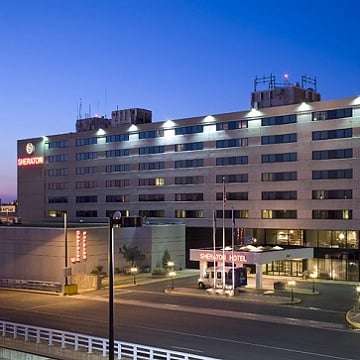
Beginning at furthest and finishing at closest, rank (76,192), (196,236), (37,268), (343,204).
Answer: (76,192) < (196,236) < (343,204) < (37,268)

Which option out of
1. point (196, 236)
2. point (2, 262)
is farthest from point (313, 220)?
point (2, 262)

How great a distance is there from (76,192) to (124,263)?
30.4 m

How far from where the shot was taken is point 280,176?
7125 centimetres

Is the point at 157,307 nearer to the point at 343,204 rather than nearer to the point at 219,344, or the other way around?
the point at 219,344

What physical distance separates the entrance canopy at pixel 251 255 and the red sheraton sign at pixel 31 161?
48.6 meters

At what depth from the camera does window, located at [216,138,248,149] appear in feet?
245

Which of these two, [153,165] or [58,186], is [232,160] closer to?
[153,165]

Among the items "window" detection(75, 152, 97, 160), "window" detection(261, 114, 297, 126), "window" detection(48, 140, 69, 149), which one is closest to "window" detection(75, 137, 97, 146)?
"window" detection(75, 152, 97, 160)

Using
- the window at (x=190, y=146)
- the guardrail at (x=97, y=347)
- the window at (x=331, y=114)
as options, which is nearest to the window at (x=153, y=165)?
the window at (x=190, y=146)

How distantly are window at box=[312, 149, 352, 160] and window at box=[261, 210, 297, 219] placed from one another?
721cm

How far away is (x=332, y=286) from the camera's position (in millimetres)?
61125

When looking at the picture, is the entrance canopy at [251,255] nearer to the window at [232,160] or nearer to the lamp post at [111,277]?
the window at [232,160]

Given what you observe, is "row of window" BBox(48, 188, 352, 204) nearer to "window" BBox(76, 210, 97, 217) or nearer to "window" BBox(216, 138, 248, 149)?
"window" BBox(76, 210, 97, 217)

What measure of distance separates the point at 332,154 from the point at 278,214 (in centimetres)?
1011
